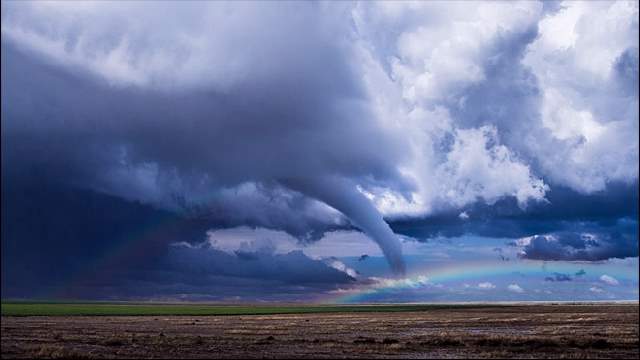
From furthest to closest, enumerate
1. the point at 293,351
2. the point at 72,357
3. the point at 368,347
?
the point at 368,347, the point at 293,351, the point at 72,357

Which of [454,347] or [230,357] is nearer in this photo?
[230,357]

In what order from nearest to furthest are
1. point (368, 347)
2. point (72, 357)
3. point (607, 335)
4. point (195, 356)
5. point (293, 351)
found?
point (72, 357)
point (195, 356)
point (293, 351)
point (368, 347)
point (607, 335)

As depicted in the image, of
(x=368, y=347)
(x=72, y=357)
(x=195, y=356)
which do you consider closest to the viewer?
(x=72, y=357)

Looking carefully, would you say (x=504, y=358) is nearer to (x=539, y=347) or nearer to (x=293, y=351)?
(x=539, y=347)

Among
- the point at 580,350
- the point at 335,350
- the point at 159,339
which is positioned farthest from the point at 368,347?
the point at 159,339

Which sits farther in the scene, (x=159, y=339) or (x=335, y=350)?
(x=159, y=339)

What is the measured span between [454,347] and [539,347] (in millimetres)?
7139

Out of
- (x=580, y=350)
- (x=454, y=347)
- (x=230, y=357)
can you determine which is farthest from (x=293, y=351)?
(x=580, y=350)

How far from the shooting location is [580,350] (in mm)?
52000

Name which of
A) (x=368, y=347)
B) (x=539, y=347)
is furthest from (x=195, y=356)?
(x=539, y=347)

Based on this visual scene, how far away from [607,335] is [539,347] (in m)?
19.2

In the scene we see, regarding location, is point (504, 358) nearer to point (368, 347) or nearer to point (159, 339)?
point (368, 347)

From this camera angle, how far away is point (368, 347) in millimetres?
54844

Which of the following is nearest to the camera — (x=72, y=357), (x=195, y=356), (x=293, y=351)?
(x=72, y=357)
